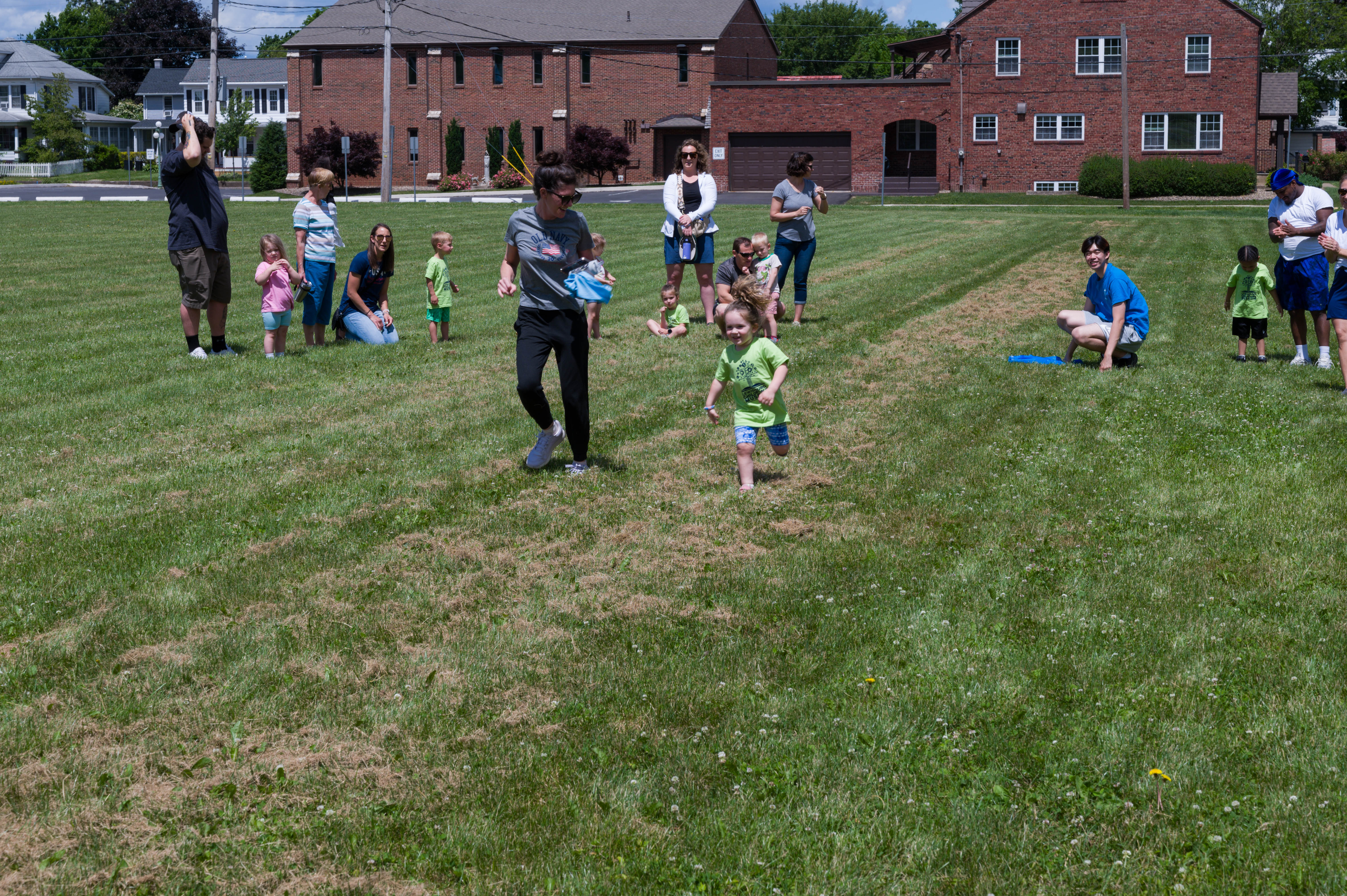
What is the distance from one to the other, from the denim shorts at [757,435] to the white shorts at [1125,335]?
5488 mm

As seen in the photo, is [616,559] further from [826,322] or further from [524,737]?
[826,322]

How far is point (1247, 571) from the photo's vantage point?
662 cm

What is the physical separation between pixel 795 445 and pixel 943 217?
30422mm

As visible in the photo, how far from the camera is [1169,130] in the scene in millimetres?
55781

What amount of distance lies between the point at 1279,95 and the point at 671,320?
195 feet

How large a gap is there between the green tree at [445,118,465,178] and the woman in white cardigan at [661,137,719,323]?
57150 millimetres

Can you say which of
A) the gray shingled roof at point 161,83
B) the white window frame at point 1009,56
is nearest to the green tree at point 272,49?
the gray shingled roof at point 161,83

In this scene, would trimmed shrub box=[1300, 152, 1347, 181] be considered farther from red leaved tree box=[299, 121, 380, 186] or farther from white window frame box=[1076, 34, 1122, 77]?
red leaved tree box=[299, 121, 380, 186]

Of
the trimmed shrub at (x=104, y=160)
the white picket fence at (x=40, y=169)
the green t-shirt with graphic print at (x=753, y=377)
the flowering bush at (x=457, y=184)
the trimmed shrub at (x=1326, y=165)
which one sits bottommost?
the green t-shirt with graphic print at (x=753, y=377)

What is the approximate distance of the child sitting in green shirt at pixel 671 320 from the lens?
14.6 metres

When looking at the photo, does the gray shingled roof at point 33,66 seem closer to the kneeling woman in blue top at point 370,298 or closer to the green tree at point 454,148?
the green tree at point 454,148

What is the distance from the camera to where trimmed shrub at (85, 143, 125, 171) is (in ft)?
274

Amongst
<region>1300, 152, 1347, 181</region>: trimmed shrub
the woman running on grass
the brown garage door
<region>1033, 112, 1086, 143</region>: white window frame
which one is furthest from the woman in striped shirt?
<region>1300, 152, 1347, 181</region>: trimmed shrub

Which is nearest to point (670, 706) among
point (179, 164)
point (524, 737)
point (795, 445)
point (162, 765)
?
point (524, 737)
